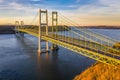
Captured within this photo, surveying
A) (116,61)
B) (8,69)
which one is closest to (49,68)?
(8,69)

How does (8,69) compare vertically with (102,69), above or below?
below

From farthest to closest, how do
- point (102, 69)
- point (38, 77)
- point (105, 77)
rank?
point (38, 77)
point (102, 69)
point (105, 77)

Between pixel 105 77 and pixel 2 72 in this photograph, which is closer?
pixel 105 77

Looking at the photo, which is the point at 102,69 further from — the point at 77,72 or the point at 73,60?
the point at 73,60

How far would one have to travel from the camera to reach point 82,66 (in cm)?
3828

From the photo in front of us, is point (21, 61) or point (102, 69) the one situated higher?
point (102, 69)

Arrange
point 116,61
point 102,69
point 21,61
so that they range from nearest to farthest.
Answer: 1. point 102,69
2. point 116,61
3. point 21,61

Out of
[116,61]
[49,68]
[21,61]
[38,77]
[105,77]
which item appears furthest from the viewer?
[21,61]

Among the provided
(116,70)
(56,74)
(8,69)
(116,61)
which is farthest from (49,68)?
(116,70)

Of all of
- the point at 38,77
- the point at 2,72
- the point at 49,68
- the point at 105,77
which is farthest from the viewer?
the point at 49,68

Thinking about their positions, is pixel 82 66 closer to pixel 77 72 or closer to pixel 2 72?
pixel 77 72

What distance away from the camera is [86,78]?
878 inches

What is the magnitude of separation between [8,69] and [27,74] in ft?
17.6

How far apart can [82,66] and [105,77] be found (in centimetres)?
1728
